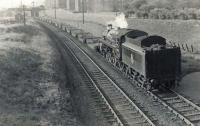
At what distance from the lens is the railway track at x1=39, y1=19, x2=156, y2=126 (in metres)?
15.0

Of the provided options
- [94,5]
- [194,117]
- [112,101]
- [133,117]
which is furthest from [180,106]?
[94,5]

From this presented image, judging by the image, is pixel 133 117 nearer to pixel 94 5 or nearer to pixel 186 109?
pixel 186 109

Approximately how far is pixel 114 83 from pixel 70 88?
9.03 ft

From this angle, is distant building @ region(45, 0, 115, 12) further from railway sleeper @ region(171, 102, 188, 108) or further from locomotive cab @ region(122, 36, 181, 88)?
railway sleeper @ region(171, 102, 188, 108)

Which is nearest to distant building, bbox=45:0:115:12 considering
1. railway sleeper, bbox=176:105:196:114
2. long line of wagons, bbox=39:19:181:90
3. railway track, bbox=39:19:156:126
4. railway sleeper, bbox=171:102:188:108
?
railway track, bbox=39:19:156:126

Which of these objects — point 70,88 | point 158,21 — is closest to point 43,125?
point 70,88

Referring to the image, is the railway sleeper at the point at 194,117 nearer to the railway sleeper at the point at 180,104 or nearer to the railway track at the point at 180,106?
the railway track at the point at 180,106

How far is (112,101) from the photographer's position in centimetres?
1812

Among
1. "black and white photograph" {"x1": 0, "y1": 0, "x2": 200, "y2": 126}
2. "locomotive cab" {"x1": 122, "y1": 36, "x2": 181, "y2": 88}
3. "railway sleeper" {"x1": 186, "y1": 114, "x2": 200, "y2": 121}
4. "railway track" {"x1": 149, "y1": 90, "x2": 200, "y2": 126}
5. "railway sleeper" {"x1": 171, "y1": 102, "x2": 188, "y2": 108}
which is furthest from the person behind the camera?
"locomotive cab" {"x1": 122, "y1": 36, "x2": 181, "y2": 88}

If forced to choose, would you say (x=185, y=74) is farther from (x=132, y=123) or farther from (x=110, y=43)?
(x=132, y=123)

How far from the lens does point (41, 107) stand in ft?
53.7

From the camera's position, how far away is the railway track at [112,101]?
1498 cm

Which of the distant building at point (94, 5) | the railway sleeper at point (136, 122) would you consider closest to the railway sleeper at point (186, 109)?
the railway sleeper at point (136, 122)

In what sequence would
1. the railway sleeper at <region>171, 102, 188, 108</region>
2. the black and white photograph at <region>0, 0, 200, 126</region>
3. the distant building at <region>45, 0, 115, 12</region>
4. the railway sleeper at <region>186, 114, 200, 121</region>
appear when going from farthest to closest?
1. the distant building at <region>45, 0, 115, 12</region>
2. the railway sleeper at <region>171, 102, 188, 108</region>
3. the black and white photograph at <region>0, 0, 200, 126</region>
4. the railway sleeper at <region>186, 114, 200, 121</region>
